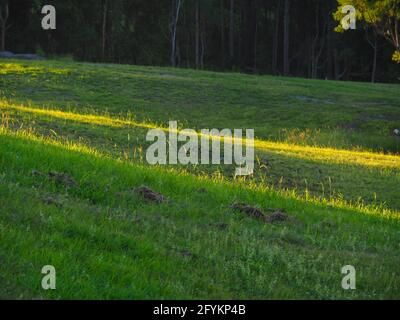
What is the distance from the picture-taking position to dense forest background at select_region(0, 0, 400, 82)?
72188mm

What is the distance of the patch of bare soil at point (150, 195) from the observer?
1046cm

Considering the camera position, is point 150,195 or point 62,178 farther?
point 150,195

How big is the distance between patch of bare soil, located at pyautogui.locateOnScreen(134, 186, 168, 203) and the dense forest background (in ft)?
190

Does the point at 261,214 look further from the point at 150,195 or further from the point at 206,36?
the point at 206,36

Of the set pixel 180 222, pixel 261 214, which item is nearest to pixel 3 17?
pixel 261 214

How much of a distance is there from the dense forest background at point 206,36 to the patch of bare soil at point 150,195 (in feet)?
190

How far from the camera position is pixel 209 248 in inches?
328

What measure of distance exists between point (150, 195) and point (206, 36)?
81.1 metres

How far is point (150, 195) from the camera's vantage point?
10.5m

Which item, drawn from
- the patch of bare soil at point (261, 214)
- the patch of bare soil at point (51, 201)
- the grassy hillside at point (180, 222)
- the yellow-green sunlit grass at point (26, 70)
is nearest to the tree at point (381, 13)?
the grassy hillside at point (180, 222)

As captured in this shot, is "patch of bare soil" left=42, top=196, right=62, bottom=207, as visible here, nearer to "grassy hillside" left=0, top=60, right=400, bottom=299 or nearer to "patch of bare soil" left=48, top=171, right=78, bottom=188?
"grassy hillside" left=0, top=60, right=400, bottom=299

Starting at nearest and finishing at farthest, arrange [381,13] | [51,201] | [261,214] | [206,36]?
[51,201], [261,214], [381,13], [206,36]

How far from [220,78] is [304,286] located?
39.0 metres

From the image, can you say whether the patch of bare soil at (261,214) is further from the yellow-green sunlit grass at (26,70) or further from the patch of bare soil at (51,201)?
the yellow-green sunlit grass at (26,70)
